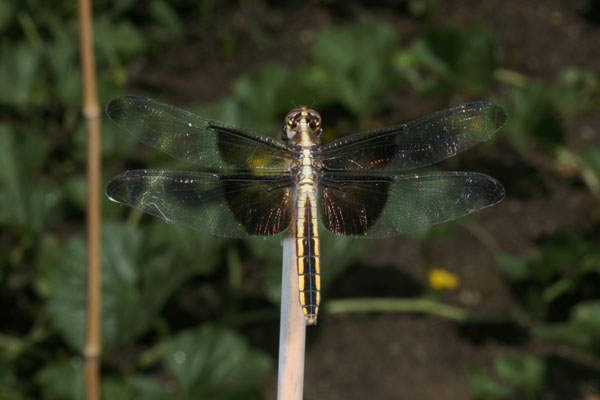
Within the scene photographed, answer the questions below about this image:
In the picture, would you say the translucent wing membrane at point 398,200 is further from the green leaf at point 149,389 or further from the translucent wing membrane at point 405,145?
the green leaf at point 149,389

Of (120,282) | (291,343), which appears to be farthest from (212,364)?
(291,343)

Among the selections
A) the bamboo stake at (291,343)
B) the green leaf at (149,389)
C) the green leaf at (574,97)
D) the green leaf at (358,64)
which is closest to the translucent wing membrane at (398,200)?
the bamboo stake at (291,343)

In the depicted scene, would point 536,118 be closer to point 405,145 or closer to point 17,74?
point 405,145

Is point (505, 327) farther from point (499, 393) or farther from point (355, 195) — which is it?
point (355, 195)

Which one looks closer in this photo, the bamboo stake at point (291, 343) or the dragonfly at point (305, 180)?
the bamboo stake at point (291, 343)

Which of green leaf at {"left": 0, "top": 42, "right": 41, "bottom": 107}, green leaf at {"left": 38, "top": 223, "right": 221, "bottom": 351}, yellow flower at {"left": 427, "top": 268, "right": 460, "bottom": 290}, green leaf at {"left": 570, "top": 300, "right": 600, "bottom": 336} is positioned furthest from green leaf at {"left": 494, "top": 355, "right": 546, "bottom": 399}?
green leaf at {"left": 0, "top": 42, "right": 41, "bottom": 107}

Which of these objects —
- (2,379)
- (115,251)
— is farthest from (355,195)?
(2,379)

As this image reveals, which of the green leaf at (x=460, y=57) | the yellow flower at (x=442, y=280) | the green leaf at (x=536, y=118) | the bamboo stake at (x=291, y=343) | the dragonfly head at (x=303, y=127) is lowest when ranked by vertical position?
the bamboo stake at (x=291, y=343)

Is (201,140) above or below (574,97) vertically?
below
